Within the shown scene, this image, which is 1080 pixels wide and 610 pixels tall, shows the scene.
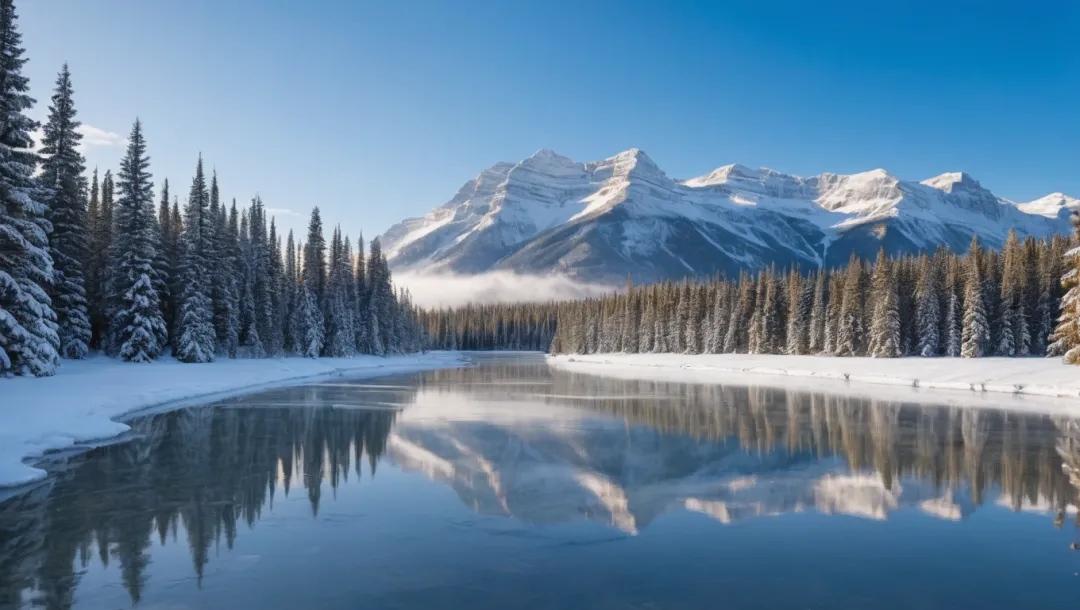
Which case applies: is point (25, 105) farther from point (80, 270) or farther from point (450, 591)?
point (450, 591)

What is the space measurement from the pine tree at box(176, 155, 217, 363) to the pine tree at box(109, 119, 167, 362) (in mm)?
2662

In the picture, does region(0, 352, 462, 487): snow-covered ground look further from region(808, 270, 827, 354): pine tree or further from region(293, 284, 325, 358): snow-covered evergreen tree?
region(808, 270, 827, 354): pine tree

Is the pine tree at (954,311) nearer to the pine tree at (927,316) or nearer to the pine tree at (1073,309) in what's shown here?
the pine tree at (927,316)

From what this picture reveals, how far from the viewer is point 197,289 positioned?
170ft

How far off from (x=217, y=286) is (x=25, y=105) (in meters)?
28.1

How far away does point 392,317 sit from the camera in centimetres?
10062

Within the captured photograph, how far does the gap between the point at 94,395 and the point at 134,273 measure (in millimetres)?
20319

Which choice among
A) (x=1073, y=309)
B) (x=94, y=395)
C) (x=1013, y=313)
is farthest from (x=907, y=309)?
(x=94, y=395)

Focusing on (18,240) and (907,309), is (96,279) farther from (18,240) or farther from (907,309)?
(907,309)

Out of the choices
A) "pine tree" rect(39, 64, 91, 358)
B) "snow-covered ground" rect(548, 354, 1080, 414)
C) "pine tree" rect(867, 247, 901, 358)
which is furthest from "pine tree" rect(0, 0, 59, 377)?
"pine tree" rect(867, 247, 901, 358)

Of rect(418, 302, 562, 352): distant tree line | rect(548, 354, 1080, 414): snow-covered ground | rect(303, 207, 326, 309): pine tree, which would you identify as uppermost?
rect(303, 207, 326, 309): pine tree

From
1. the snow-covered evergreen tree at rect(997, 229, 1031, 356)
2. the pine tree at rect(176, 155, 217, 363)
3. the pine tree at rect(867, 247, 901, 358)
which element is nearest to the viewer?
the pine tree at rect(176, 155, 217, 363)

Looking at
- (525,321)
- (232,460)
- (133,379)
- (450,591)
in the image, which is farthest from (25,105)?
(525,321)

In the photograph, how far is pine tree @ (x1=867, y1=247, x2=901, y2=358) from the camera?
70000 millimetres
